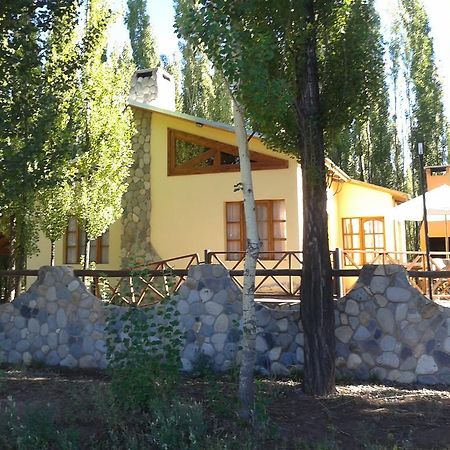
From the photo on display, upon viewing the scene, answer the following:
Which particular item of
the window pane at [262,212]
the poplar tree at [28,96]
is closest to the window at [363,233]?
the window pane at [262,212]

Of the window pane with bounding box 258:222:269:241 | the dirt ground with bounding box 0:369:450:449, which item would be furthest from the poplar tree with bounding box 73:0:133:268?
the dirt ground with bounding box 0:369:450:449

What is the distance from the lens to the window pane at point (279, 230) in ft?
39.6

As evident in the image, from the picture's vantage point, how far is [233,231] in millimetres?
12586

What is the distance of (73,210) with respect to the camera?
1045cm

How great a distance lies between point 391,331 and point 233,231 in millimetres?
6479

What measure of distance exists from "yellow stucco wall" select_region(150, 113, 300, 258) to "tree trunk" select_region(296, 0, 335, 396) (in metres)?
6.11

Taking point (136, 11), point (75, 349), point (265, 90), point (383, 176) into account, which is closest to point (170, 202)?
point (75, 349)

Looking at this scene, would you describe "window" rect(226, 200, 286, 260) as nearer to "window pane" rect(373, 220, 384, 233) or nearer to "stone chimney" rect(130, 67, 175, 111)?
"window pane" rect(373, 220, 384, 233)

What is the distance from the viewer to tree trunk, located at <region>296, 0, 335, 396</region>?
565 centimetres

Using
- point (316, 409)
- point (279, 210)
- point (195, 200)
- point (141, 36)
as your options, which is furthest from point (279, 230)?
point (141, 36)

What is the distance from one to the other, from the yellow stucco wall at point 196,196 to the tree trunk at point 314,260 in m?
6.11

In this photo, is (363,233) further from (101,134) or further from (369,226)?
(101,134)

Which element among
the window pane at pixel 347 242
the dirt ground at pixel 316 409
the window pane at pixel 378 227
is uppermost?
the window pane at pixel 378 227

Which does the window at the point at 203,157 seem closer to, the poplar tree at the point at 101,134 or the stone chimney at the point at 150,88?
the stone chimney at the point at 150,88
